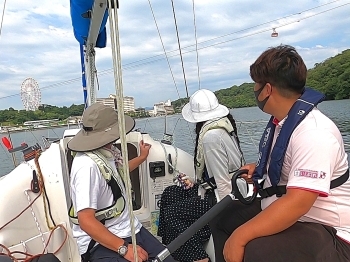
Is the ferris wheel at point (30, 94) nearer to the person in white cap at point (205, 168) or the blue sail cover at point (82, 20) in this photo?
the blue sail cover at point (82, 20)

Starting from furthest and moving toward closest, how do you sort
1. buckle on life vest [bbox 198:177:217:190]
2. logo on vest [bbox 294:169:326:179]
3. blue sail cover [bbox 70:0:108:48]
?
blue sail cover [bbox 70:0:108:48], buckle on life vest [bbox 198:177:217:190], logo on vest [bbox 294:169:326:179]

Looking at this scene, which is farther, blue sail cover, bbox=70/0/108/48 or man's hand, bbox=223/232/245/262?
blue sail cover, bbox=70/0/108/48

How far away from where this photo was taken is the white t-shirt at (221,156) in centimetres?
225

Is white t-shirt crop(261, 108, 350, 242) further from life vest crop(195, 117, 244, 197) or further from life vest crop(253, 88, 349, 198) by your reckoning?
life vest crop(195, 117, 244, 197)

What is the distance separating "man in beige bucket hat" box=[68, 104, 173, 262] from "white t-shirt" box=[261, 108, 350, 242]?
2.81 ft

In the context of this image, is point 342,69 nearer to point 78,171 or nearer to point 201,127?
point 201,127

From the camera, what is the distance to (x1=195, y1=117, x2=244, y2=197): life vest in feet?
7.64

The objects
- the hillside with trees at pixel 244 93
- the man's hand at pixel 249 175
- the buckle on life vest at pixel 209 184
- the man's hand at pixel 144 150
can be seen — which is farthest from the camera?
the hillside with trees at pixel 244 93

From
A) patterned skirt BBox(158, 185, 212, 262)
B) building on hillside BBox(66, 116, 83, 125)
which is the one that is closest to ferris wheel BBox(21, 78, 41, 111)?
building on hillside BBox(66, 116, 83, 125)

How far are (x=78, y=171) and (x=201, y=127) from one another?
3.25ft

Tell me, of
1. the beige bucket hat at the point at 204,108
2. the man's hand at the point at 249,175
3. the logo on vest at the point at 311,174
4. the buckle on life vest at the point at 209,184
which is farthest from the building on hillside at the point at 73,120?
the logo on vest at the point at 311,174

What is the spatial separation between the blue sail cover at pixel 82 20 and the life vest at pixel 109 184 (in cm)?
110

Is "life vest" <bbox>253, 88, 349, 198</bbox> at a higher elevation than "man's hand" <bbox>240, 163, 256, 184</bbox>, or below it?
higher

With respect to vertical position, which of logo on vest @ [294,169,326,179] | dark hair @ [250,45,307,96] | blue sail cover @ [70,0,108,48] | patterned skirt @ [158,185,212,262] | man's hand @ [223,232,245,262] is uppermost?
blue sail cover @ [70,0,108,48]
